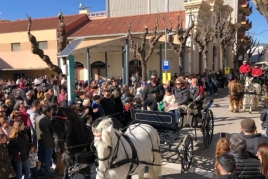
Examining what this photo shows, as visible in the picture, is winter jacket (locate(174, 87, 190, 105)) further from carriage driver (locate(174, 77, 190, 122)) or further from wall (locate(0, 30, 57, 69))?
wall (locate(0, 30, 57, 69))

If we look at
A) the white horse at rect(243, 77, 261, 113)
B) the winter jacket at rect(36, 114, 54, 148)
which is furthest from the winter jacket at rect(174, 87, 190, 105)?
the white horse at rect(243, 77, 261, 113)

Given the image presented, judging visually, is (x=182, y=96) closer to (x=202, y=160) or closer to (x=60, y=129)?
(x=202, y=160)

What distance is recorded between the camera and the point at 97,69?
3062 centimetres

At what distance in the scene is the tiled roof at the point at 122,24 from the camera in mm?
29719

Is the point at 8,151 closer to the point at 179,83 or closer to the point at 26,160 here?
the point at 26,160

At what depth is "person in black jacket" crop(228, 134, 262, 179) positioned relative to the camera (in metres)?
3.33

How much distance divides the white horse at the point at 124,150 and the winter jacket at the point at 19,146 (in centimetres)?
183

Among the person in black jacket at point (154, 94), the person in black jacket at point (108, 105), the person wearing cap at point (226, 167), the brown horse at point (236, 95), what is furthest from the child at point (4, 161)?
the brown horse at point (236, 95)

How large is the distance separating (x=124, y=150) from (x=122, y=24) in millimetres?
29206

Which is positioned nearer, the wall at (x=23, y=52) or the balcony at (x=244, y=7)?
the wall at (x=23, y=52)

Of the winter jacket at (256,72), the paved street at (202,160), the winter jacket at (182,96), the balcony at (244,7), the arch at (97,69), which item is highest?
the balcony at (244,7)

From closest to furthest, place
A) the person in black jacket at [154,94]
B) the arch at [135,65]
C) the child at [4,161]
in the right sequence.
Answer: the child at [4,161]
the person in black jacket at [154,94]
the arch at [135,65]

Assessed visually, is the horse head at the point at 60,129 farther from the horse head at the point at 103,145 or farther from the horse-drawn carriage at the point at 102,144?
A: the horse head at the point at 103,145

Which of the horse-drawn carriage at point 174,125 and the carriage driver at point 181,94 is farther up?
the carriage driver at point 181,94
